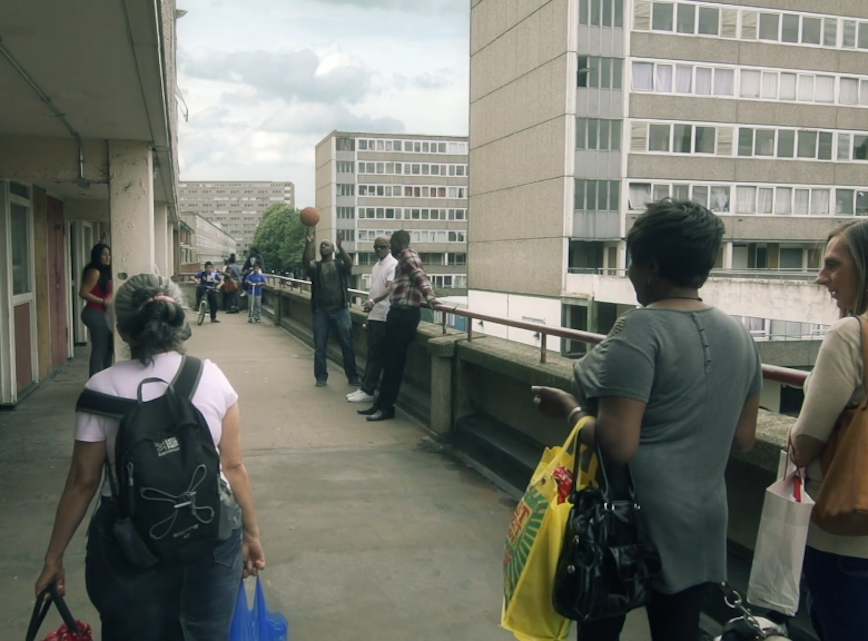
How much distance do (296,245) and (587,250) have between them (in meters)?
90.3

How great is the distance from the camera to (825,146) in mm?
54844

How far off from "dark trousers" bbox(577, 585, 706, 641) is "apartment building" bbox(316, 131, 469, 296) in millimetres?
105270

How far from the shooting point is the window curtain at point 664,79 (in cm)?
5212

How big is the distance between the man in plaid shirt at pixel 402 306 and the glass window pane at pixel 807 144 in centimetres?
5348

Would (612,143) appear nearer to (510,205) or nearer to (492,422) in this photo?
(510,205)

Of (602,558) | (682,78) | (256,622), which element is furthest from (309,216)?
(682,78)

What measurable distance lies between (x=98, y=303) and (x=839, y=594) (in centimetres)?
833

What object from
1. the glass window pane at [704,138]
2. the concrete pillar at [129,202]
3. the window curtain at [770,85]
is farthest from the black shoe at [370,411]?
the window curtain at [770,85]

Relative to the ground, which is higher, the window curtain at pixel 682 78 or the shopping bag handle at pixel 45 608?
the window curtain at pixel 682 78

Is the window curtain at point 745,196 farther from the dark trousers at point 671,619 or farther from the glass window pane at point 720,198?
the dark trousers at point 671,619

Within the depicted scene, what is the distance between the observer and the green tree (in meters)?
136

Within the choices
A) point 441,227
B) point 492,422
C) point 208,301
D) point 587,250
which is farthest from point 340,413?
point 441,227

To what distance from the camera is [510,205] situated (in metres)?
57.2

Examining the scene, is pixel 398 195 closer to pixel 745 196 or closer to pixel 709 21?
pixel 709 21
